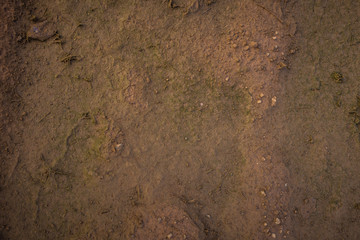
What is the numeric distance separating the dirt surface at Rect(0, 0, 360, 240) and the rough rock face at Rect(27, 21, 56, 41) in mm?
10

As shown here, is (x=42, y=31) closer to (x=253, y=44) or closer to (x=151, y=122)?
(x=151, y=122)

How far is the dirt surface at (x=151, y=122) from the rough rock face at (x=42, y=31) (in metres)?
0.01

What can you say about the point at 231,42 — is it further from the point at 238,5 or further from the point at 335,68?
the point at 335,68

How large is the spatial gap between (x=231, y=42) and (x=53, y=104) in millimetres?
1979

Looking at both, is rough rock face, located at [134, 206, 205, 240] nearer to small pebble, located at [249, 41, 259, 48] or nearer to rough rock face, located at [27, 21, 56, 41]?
small pebble, located at [249, 41, 259, 48]

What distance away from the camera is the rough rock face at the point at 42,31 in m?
2.20

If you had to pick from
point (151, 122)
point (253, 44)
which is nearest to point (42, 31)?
point (151, 122)

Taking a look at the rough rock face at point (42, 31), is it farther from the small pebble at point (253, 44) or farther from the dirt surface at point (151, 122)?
the small pebble at point (253, 44)

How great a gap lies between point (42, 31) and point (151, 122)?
1.45 metres

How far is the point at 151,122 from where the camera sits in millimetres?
2271

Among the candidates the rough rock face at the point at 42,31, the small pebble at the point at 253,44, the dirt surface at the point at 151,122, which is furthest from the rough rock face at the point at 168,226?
the rough rock face at the point at 42,31

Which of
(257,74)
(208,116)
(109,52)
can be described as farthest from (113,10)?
(257,74)

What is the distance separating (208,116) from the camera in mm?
2307

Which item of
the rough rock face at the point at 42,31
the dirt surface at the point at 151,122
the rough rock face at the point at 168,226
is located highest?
the rough rock face at the point at 42,31
